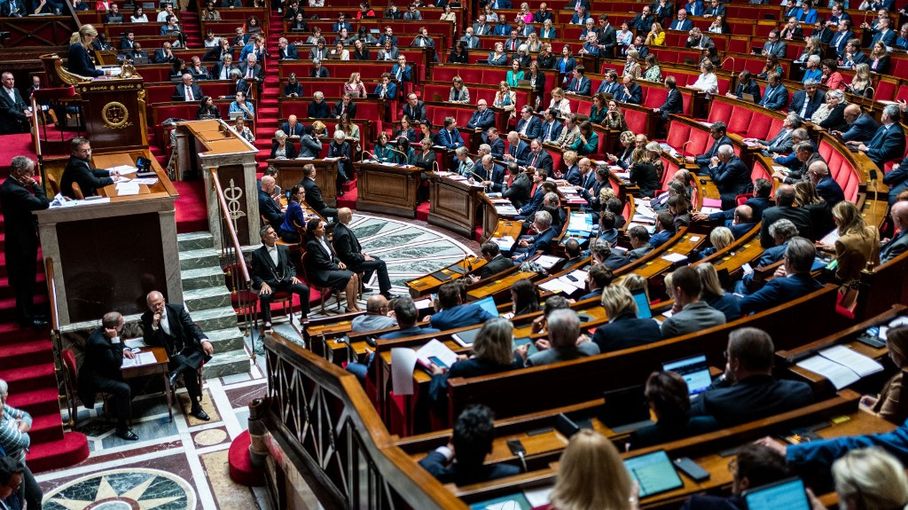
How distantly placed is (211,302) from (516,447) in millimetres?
5298

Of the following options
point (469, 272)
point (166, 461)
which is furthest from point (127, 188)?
point (469, 272)

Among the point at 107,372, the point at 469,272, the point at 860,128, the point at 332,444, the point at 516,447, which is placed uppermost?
the point at 860,128

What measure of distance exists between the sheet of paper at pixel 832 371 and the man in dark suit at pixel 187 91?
40.3 feet

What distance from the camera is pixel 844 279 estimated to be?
17.4ft

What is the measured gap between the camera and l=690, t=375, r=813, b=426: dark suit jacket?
3602mm

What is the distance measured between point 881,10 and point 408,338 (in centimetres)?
1085

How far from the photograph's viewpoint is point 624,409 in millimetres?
3670

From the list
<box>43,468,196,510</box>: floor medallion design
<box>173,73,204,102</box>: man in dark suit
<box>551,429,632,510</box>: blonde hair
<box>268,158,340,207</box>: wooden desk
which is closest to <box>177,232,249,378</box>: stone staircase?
<box>43,468,196,510</box>: floor medallion design

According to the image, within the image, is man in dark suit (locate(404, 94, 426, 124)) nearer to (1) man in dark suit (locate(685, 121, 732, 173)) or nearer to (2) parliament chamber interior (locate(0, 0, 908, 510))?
(2) parliament chamber interior (locate(0, 0, 908, 510))

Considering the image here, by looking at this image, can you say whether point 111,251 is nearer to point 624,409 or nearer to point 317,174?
point 624,409

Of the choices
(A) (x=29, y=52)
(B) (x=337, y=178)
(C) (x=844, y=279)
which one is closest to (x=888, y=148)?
(C) (x=844, y=279)

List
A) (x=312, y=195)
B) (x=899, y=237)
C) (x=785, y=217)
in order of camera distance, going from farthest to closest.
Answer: (x=312, y=195)
(x=785, y=217)
(x=899, y=237)

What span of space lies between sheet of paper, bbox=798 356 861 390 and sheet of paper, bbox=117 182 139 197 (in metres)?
5.74

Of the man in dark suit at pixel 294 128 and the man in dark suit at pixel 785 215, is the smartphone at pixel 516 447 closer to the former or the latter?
the man in dark suit at pixel 785 215
